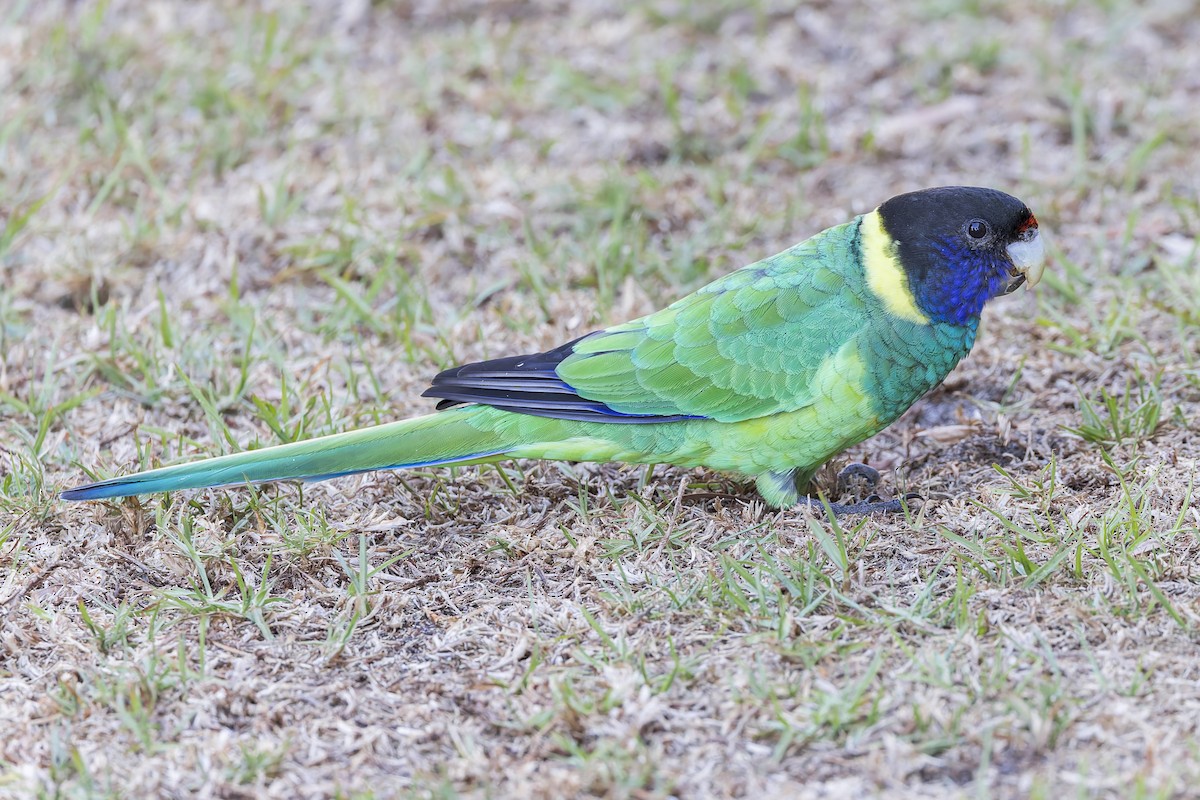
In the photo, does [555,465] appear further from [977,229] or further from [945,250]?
[977,229]

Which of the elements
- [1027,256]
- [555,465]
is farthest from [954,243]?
[555,465]

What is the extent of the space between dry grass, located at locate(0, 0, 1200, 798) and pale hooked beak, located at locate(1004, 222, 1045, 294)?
500 millimetres

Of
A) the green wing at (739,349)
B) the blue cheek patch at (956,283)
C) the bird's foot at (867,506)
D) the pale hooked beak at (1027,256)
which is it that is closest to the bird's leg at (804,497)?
the bird's foot at (867,506)

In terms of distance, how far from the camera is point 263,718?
2826 mm

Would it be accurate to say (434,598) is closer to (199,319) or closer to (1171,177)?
(199,319)

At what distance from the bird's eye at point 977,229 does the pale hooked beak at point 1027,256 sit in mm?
103

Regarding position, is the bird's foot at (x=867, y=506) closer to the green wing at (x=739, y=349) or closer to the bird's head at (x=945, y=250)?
the green wing at (x=739, y=349)

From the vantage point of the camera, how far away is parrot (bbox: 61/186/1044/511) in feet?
11.1

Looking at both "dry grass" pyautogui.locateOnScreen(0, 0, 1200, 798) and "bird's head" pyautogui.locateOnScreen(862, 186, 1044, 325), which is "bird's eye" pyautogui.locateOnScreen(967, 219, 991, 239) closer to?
"bird's head" pyautogui.locateOnScreen(862, 186, 1044, 325)

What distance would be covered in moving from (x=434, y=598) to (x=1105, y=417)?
2166mm

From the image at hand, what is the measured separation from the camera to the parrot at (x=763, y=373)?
11.1 ft

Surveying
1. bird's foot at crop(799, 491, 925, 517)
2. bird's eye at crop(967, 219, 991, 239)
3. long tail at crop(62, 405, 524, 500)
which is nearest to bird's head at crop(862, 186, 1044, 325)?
bird's eye at crop(967, 219, 991, 239)

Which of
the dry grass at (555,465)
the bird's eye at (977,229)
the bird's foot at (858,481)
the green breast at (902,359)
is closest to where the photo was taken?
the dry grass at (555,465)

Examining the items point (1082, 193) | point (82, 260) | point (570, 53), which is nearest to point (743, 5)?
point (570, 53)
